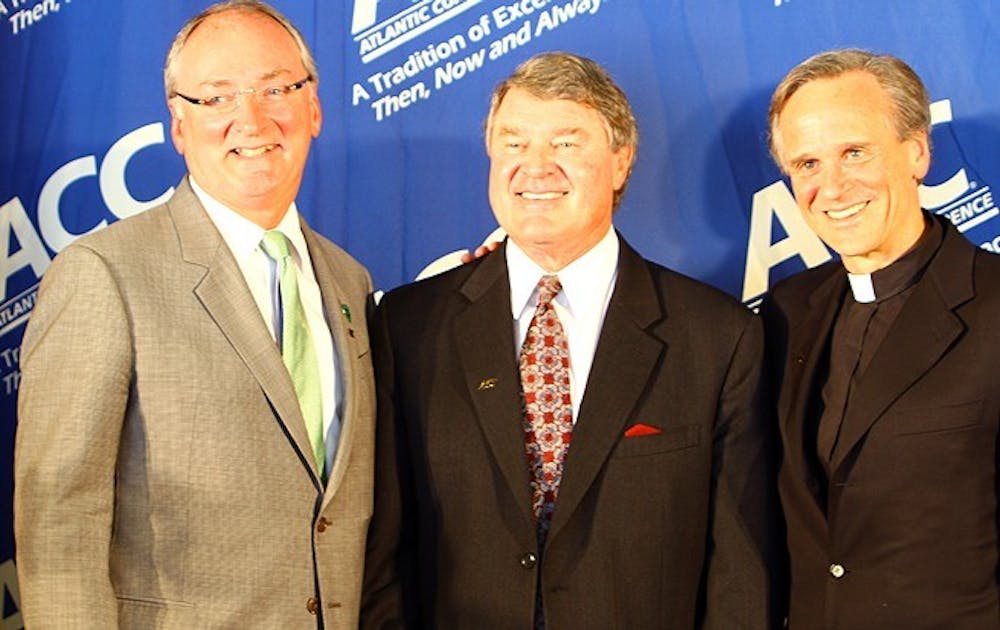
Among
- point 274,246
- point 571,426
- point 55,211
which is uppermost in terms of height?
point 55,211

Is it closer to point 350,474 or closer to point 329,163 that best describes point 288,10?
point 329,163

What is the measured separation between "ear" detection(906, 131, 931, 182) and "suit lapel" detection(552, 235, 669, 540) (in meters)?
0.57

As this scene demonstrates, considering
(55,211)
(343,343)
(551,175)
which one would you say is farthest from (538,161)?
(55,211)

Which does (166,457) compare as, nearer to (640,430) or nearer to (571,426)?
(571,426)

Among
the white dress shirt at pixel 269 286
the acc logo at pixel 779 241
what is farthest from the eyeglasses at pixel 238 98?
the acc logo at pixel 779 241

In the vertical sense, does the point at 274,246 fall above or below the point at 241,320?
above

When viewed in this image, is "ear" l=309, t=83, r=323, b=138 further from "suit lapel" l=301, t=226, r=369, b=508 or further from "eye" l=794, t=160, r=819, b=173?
"eye" l=794, t=160, r=819, b=173

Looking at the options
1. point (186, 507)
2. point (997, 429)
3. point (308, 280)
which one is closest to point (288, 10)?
point (308, 280)

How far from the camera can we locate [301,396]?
238 cm

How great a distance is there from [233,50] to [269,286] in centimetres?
44

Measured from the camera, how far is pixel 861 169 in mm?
2596

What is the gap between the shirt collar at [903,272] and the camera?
2562 millimetres

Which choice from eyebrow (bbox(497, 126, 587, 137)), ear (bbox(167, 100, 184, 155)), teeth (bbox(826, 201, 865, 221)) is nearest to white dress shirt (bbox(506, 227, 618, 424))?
eyebrow (bbox(497, 126, 587, 137))

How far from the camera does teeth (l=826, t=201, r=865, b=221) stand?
2592mm
